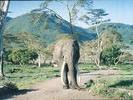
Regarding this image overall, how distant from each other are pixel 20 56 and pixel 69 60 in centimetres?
5282

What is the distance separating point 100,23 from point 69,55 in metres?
52.7

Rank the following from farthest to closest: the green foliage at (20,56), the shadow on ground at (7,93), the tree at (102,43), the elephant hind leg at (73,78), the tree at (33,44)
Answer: the green foliage at (20,56) → the tree at (33,44) → the tree at (102,43) → the elephant hind leg at (73,78) → the shadow on ground at (7,93)

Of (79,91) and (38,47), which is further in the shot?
(38,47)

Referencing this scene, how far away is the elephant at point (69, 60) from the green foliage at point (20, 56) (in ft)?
172

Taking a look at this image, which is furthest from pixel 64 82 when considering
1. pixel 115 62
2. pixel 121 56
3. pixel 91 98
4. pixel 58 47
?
pixel 115 62

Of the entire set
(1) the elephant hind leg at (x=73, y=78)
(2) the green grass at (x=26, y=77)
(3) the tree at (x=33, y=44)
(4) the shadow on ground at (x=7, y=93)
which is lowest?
(2) the green grass at (x=26, y=77)

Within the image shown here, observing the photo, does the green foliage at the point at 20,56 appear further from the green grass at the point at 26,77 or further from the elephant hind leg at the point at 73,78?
the elephant hind leg at the point at 73,78

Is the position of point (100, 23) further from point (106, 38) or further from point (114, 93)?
point (114, 93)

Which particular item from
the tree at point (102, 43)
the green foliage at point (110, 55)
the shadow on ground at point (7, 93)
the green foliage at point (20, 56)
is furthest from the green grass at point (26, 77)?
the green foliage at point (20, 56)

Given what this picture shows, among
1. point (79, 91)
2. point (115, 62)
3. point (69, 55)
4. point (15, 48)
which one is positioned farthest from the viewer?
point (15, 48)

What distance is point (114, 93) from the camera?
14.1 m

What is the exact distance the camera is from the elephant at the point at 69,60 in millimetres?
16312

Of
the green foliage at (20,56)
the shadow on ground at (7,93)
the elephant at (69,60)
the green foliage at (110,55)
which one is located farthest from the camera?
the green foliage at (20,56)

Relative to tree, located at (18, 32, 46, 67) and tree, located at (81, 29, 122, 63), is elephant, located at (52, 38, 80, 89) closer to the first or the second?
tree, located at (81, 29, 122, 63)
